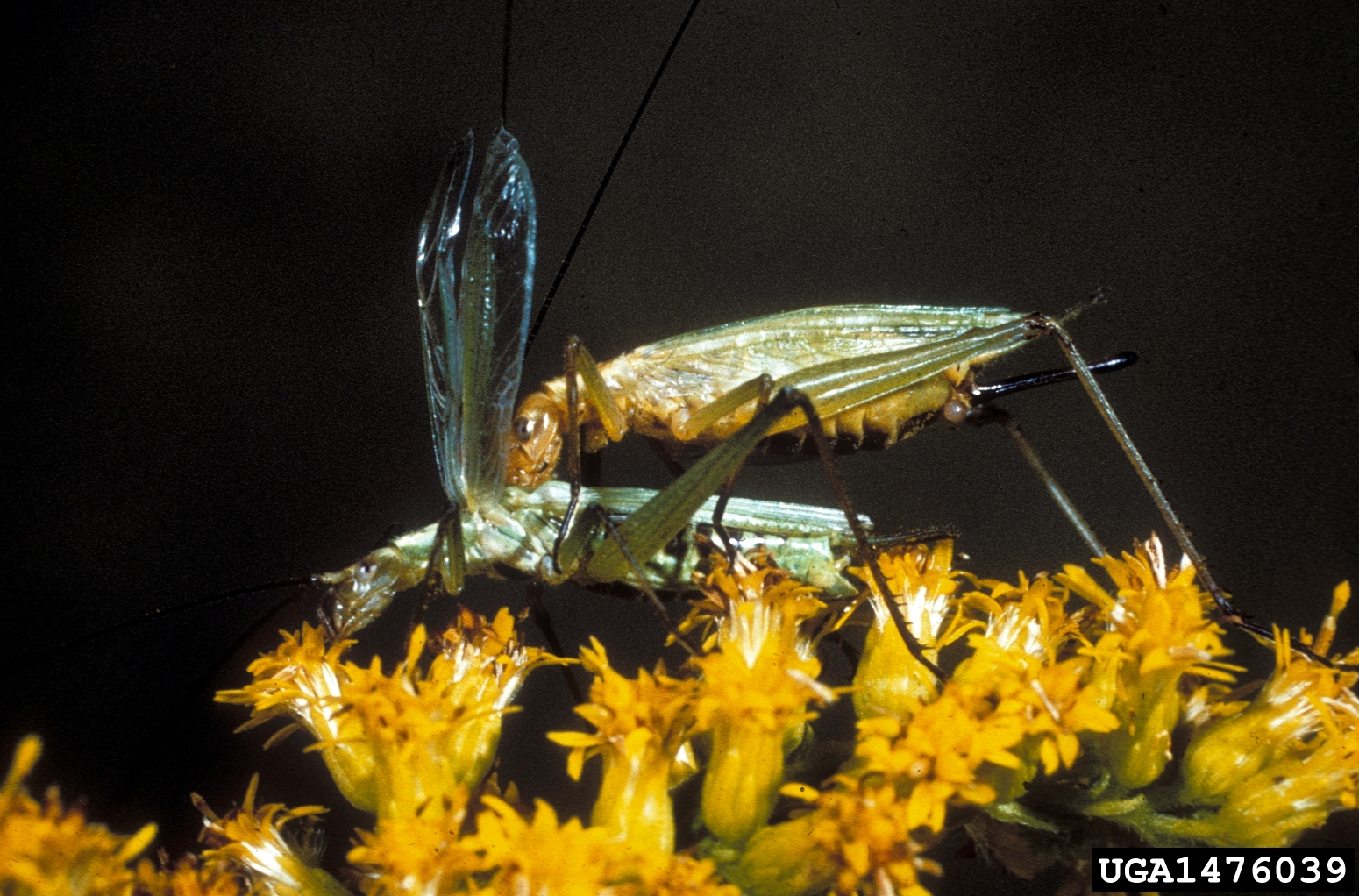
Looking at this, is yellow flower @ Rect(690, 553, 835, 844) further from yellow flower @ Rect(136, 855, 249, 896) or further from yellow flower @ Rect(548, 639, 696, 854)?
yellow flower @ Rect(136, 855, 249, 896)

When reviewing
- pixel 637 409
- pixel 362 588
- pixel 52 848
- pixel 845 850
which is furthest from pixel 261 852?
pixel 637 409

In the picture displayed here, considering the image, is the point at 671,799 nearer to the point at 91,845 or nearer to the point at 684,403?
the point at 91,845

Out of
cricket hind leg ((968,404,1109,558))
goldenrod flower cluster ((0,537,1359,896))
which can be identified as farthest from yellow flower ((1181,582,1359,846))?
cricket hind leg ((968,404,1109,558))

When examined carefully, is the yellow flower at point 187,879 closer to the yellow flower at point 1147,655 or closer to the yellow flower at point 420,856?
the yellow flower at point 420,856

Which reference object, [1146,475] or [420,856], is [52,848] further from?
[1146,475]

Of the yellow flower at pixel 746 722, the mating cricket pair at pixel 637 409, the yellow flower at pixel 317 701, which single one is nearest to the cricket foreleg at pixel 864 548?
the mating cricket pair at pixel 637 409

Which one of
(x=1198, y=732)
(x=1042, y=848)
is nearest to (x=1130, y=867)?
(x=1042, y=848)
